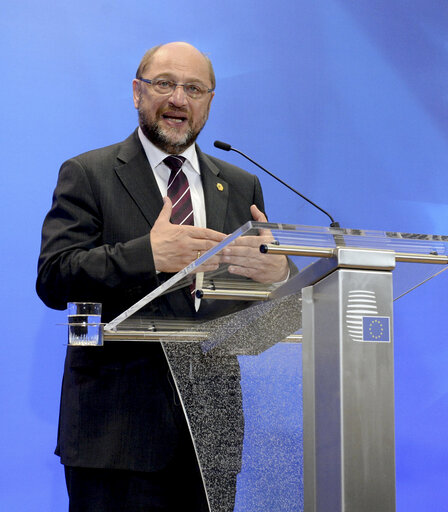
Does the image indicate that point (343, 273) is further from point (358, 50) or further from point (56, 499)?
point (358, 50)

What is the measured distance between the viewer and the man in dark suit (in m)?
1.39

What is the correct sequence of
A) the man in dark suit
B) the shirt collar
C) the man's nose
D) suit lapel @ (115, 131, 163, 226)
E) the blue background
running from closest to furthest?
1. the man in dark suit
2. suit lapel @ (115, 131, 163, 226)
3. the shirt collar
4. the man's nose
5. the blue background

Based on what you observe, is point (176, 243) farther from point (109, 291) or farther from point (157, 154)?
point (157, 154)

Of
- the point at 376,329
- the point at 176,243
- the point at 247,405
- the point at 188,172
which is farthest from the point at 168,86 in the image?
the point at 376,329

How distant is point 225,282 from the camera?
0.97 m

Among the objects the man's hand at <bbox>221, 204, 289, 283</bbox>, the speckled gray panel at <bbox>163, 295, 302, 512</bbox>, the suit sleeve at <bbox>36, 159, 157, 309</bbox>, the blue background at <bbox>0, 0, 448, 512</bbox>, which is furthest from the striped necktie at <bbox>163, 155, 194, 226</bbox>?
the blue background at <bbox>0, 0, 448, 512</bbox>

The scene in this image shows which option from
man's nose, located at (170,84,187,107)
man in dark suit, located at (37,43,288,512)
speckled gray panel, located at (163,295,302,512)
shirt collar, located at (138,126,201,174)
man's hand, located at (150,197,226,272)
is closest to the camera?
speckled gray panel, located at (163,295,302,512)

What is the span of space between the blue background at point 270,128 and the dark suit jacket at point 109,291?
1.19 m

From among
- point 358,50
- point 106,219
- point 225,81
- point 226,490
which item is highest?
point 358,50

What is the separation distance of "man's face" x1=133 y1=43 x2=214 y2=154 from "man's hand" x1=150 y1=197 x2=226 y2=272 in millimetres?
544

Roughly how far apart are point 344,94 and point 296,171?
0.46 metres

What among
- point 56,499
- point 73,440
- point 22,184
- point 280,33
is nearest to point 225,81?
point 280,33

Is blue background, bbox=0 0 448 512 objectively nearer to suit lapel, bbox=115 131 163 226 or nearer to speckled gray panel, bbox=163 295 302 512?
suit lapel, bbox=115 131 163 226

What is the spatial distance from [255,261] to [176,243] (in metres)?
0.44
